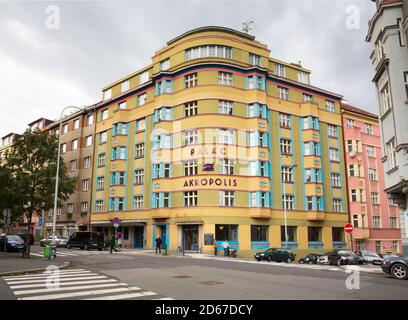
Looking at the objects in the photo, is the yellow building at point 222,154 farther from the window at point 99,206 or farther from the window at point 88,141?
the window at point 88,141

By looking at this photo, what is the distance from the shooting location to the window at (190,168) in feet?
123

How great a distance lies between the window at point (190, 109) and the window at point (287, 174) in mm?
11656

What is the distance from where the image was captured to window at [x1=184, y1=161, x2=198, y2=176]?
3750 cm

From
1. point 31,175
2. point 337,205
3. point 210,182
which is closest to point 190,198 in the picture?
point 210,182

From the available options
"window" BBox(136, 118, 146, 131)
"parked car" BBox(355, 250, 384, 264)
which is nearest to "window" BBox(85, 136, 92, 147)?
"window" BBox(136, 118, 146, 131)

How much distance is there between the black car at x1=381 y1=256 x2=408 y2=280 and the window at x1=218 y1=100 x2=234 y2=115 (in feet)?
80.6

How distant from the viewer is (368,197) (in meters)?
48.0

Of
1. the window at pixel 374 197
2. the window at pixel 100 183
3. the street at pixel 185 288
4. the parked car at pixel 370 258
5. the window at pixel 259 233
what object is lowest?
the parked car at pixel 370 258

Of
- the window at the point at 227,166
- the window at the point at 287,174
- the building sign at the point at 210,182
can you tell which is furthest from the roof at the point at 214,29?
the building sign at the point at 210,182

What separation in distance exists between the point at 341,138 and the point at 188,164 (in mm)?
22012

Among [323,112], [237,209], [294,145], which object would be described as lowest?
[237,209]

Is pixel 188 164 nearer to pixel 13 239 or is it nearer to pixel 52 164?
pixel 52 164

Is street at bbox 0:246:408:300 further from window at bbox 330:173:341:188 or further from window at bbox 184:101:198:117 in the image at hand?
window at bbox 330:173:341:188
